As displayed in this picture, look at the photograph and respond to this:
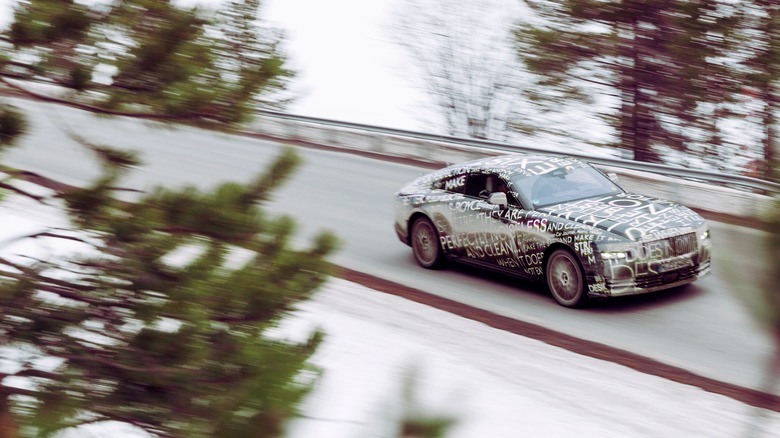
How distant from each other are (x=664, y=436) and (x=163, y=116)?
14.8ft

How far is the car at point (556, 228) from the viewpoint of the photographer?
34.2ft

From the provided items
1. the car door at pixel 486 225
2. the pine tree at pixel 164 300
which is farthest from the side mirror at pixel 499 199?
the pine tree at pixel 164 300

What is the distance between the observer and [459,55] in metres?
36.1

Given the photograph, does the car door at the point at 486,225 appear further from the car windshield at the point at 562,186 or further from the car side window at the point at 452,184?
the car windshield at the point at 562,186

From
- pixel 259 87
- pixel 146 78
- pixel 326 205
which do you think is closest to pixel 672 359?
pixel 259 87

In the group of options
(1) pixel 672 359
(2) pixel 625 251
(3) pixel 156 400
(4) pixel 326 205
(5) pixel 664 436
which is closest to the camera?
(3) pixel 156 400

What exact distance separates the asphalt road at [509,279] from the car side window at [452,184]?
46.2 inches

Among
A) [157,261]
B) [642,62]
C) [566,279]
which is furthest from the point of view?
[642,62]

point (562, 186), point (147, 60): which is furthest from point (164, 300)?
point (562, 186)

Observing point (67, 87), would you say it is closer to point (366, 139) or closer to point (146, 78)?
point (146, 78)

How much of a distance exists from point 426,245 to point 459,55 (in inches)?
937

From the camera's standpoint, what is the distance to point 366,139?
25734mm

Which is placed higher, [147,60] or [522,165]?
[147,60]

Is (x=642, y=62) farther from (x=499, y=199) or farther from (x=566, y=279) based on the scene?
(x=566, y=279)
